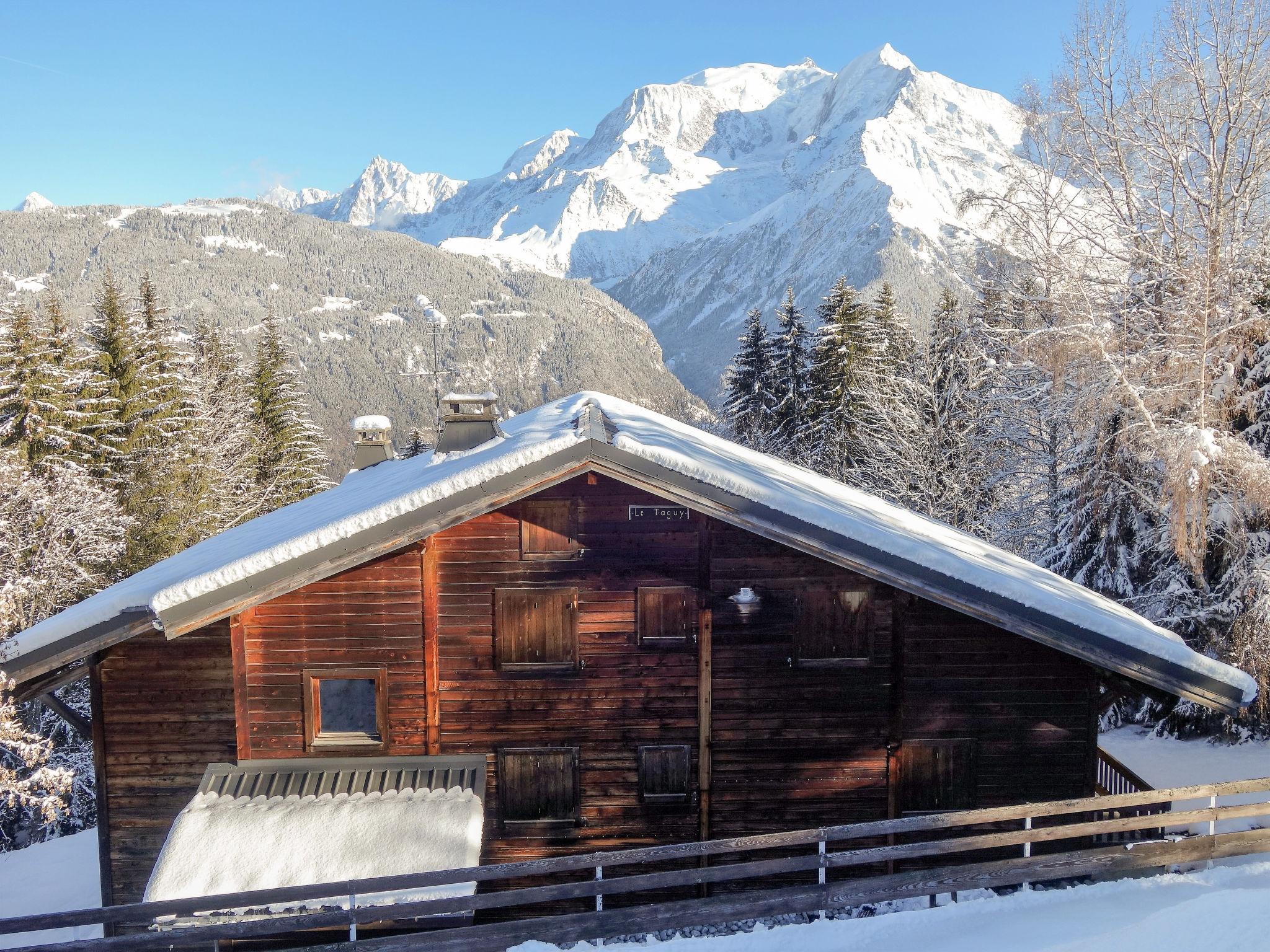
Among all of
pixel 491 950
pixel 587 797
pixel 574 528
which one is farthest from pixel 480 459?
pixel 491 950

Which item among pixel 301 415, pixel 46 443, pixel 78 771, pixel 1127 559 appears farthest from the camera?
pixel 301 415

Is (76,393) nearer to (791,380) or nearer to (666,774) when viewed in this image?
(666,774)

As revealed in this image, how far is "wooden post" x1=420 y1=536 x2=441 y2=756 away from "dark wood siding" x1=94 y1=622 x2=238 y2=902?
2790mm

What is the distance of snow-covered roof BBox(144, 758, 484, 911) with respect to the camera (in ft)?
28.3

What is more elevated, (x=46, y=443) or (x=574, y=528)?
(x=46, y=443)

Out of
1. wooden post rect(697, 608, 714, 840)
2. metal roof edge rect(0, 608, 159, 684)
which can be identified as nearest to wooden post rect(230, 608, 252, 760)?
metal roof edge rect(0, 608, 159, 684)

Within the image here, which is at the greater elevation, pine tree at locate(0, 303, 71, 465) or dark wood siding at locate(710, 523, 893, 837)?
pine tree at locate(0, 303, 71, 465)

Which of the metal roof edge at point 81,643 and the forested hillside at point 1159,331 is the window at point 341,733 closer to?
the metal roof edge at point 81,643

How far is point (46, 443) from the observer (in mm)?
26578

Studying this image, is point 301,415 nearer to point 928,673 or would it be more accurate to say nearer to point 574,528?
point 574,528

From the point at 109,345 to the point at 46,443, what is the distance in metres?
5.58

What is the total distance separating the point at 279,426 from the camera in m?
39.6

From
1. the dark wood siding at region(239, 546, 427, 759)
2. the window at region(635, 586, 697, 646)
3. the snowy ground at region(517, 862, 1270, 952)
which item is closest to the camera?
the snowy ground at region(517, 862, 1270, 952)

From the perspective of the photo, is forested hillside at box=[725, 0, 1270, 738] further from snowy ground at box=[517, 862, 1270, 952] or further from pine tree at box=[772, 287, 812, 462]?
pine tree at box=[772, 287, 812, 462]
